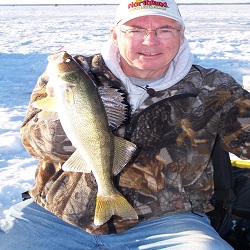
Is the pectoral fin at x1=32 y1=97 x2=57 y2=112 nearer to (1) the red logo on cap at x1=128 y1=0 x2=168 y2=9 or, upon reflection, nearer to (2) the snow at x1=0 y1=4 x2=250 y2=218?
(1) the red logo on cap at x1=128 y1=0 x2=168 y2=9

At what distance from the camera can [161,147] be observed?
2322mm

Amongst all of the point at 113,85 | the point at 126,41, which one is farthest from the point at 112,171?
the point at 126,41

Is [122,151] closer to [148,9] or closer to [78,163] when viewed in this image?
[78,163]

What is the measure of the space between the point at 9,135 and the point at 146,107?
306 cm

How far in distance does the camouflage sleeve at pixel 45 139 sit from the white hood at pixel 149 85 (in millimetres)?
436

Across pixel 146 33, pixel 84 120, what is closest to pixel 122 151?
pixel 84 120

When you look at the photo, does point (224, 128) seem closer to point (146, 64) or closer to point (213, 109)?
point (213, 109)

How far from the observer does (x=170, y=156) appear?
233 cm

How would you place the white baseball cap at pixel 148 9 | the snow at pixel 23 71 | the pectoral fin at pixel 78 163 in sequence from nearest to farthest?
the pectoral fin at pixel 78 163 → the white baseball cap at pixel 148 9 → the snow at pixel 23 71

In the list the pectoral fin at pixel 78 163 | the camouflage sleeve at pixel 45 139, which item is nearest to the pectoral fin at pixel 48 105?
the pectoral fin at pixel 78 163

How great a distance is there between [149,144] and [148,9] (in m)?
0.74

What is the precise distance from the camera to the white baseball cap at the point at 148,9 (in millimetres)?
2205

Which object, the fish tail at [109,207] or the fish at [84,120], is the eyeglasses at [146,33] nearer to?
the fish at [84,120]

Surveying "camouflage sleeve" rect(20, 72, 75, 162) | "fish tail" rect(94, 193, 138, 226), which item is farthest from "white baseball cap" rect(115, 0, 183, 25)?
"fish tail" rect(94, 193, 138, 226)
